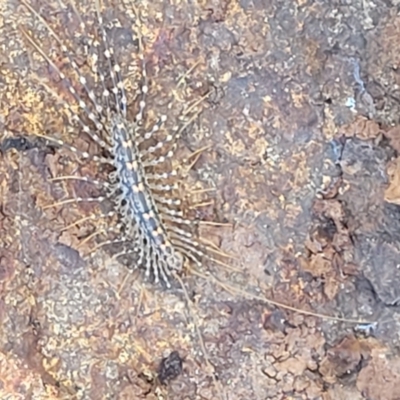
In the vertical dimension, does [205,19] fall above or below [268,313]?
above

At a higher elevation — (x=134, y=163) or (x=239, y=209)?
(x=134, y=163)

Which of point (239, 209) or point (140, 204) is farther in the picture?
point (239, 209)

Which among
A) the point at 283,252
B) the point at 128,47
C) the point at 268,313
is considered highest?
the point at 128,47

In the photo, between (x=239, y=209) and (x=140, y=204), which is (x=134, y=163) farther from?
(x=239, y=209)

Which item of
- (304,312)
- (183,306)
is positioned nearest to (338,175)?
(304,312)

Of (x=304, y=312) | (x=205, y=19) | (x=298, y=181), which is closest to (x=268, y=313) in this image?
(x=304, y=312)

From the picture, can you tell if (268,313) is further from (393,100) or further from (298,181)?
(393,100)

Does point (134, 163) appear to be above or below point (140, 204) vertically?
above

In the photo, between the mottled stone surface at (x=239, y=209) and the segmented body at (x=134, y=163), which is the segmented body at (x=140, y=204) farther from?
the mottled stone surface at (x=239, y=209)

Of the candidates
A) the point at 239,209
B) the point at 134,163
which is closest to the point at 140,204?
the point at 134,163
